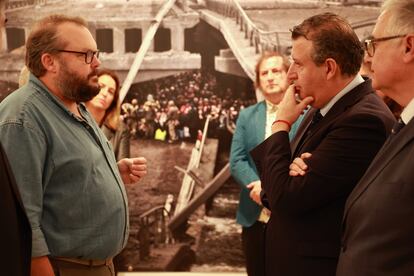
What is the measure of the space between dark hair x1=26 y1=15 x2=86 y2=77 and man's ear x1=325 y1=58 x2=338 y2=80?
0.97 meters

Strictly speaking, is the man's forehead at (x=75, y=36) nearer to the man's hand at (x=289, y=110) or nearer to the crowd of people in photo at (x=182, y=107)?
the man's hand at (x=289, y=110)

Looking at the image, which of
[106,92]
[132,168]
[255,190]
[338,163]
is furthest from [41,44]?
[255,190]

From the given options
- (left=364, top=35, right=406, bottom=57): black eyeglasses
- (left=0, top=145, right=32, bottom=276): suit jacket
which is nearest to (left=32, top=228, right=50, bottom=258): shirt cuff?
(left=0, top=145, right=32, bottom=276): suit jacket

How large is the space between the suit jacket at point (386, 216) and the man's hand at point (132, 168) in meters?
1.10

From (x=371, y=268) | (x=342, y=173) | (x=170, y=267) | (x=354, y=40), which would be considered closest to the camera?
(x=371, y=268)

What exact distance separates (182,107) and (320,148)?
8.77 feet

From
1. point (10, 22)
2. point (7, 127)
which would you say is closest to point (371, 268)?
point (7, 127)

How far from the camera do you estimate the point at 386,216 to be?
1.53 metres

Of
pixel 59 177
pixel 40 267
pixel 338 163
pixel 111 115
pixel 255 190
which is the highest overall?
pixel 338 163

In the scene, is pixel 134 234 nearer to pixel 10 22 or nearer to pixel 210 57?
pixel 210 57

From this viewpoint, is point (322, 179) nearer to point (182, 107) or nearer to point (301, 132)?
point (301, 132)

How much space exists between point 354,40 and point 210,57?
99.8 inches

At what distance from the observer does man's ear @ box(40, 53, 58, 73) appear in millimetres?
2236

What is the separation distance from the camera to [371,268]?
157 cm
